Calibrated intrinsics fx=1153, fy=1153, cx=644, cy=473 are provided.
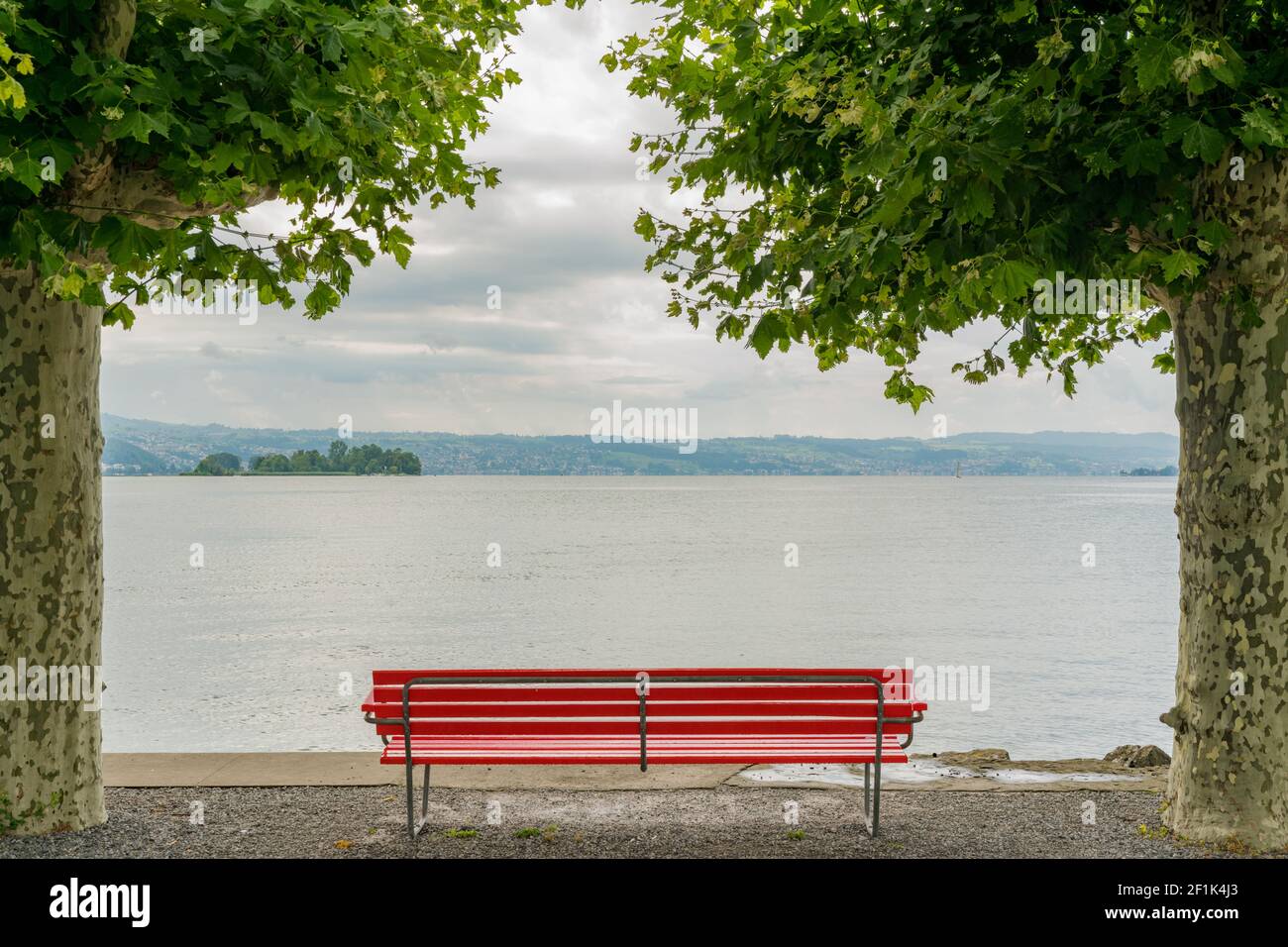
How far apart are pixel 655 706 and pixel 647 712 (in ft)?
0.22

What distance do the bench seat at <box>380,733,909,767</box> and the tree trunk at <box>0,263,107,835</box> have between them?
215 centimetres

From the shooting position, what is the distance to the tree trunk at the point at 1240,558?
7004mm

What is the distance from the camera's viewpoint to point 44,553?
23.9 ft

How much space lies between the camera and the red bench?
716cm

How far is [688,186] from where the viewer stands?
8148 mm

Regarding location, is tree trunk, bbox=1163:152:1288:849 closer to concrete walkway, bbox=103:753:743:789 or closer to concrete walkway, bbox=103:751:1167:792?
concrete walkway, bbox=103:751:1167:792

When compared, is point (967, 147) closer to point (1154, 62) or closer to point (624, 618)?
point (1154, 62)

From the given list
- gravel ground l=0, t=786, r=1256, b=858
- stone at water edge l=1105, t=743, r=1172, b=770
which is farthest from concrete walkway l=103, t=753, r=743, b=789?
stone at water edge l=1105, t=743, r=1172, b=770

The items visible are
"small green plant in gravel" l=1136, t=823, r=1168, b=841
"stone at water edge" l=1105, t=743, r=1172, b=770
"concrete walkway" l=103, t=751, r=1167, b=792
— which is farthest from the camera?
"stone at water edge" l=1105, t=743, r=1172, b=770

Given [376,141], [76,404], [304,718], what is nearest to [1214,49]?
[376,141]

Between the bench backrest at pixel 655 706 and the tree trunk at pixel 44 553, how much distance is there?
2.03 m
